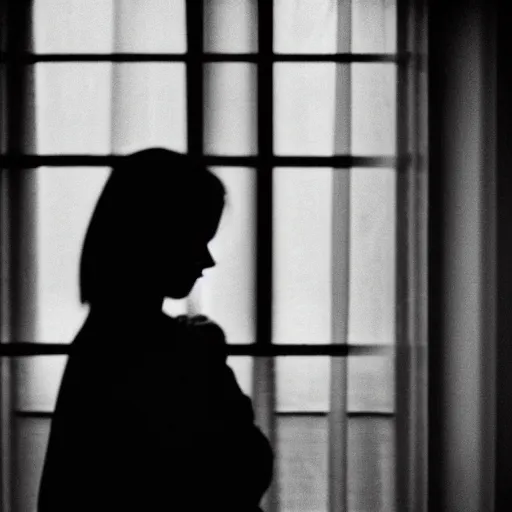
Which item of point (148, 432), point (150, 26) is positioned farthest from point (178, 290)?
point (150, 26)

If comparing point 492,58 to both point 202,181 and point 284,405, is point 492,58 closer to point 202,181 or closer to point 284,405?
point 284,405

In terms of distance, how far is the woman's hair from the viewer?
0.71 meters

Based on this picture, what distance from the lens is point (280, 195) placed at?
1853 mm

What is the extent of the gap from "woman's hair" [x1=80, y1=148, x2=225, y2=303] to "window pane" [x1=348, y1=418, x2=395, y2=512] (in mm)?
1307

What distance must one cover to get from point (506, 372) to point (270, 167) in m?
0.90

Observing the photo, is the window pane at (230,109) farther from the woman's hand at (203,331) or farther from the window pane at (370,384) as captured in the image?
the woman's hand at (203,331)

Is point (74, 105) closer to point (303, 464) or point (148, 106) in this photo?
point (148, 106)

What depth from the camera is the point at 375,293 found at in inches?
72.1

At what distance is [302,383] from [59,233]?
0.83 m

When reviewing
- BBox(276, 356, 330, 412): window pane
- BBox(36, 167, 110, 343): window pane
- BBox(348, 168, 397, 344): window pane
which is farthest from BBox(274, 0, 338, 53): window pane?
BBox(276, 356, 330, 412): window pane

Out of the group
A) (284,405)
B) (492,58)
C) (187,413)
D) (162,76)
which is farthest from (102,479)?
(492,58)

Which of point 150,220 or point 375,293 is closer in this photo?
point 150,220

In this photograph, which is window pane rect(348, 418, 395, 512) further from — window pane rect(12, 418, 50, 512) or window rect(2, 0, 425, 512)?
window pane rect(12, 418, 50, 512)

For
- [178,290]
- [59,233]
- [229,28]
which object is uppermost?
[229,28]
